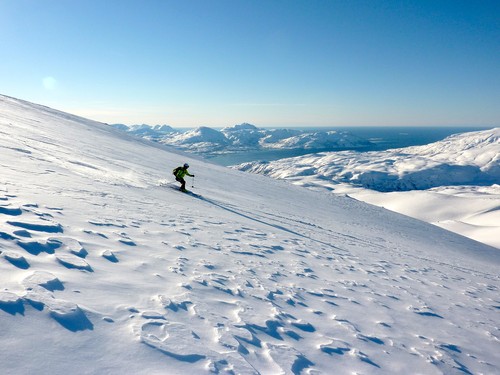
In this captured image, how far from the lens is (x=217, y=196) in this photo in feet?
63.5

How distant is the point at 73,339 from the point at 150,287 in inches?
76.0

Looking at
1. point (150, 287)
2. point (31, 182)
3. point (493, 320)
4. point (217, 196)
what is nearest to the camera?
point (150, 287)

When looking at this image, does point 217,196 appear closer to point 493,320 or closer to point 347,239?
point 347,239

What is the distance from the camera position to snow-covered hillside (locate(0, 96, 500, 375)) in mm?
3678

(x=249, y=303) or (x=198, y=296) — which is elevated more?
(x=198, y=296)

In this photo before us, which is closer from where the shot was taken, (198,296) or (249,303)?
(198,296)

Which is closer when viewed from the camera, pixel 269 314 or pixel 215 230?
pixel 269 314

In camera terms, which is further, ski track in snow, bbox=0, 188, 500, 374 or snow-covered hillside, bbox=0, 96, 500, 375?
ski track in snow, bbox=0, 188, 500, 374

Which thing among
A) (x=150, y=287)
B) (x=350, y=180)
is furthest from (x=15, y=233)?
(x=350, y=180)

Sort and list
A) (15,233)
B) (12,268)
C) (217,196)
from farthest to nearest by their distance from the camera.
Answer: (217,196) → (15,233) → (12,268)

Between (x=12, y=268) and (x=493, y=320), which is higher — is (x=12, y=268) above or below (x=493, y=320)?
above

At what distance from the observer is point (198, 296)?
561cm

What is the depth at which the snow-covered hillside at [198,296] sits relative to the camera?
3678 millimetres

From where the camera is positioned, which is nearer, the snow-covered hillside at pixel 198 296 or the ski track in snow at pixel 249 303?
the snow-covered hillside at pixel 198 296
